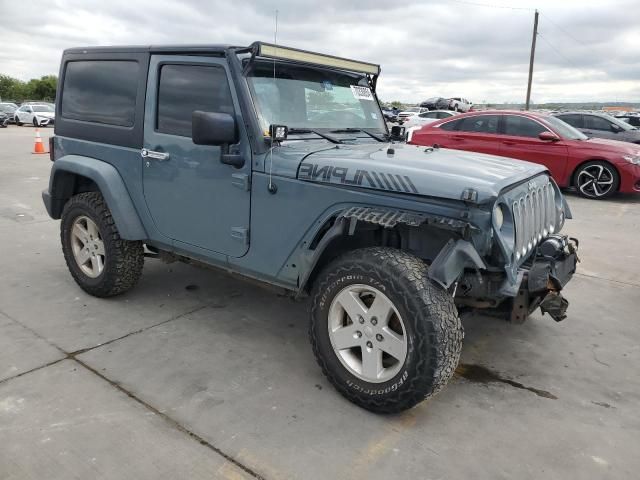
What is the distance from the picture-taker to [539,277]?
9.48ft

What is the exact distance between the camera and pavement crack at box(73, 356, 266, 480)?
2.45 m

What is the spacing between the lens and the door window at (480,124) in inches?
387

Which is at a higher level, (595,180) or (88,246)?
(595,180)

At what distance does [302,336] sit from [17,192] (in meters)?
7.28

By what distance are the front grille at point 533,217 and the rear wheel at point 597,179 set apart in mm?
6325

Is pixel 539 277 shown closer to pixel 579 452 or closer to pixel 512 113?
pixel 579 452

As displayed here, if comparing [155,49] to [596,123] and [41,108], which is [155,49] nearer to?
[596,123]

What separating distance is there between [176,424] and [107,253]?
1.85m

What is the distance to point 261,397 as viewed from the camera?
3.03 metres

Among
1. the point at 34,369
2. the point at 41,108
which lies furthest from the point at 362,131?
the point at 41,108

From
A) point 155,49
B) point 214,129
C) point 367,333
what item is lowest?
point 367,333

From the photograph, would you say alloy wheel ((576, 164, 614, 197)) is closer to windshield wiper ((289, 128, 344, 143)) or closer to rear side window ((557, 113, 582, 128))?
rear side window ((557, 113, 582, 128))

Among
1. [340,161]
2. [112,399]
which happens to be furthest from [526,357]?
[112,399]

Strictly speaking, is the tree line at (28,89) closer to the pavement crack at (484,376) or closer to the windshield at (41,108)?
the windshield at (41,108)
